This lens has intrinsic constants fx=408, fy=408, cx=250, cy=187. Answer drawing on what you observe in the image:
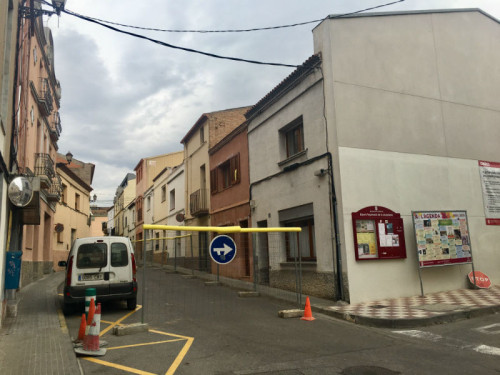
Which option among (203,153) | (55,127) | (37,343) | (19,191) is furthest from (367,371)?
(55,127)

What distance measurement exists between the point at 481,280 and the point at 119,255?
391 inches

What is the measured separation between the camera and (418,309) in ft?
28.7

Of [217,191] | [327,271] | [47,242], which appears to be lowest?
[327,271]

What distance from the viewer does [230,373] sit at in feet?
16.4

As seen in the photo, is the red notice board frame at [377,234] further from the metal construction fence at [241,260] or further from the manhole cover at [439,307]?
the manhole cover at [439,307]

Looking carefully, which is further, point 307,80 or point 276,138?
point 276,138

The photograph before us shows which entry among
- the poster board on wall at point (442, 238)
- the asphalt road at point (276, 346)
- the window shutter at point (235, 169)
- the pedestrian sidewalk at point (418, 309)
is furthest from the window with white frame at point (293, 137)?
the asphalt road at point (276, 346)

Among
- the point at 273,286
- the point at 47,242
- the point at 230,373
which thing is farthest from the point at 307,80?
the point at 47,242

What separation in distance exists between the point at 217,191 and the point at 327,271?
9355mm

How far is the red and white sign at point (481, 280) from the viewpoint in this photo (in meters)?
11.5

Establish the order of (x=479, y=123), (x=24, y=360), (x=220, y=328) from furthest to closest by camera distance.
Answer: (x=479, y=123), (x=220, y=328), (x=24, y=360)

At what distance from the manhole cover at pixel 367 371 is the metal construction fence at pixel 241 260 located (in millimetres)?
4286

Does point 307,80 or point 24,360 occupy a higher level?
point 307,80

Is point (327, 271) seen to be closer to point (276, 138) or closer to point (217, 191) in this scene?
point (276, 138)
